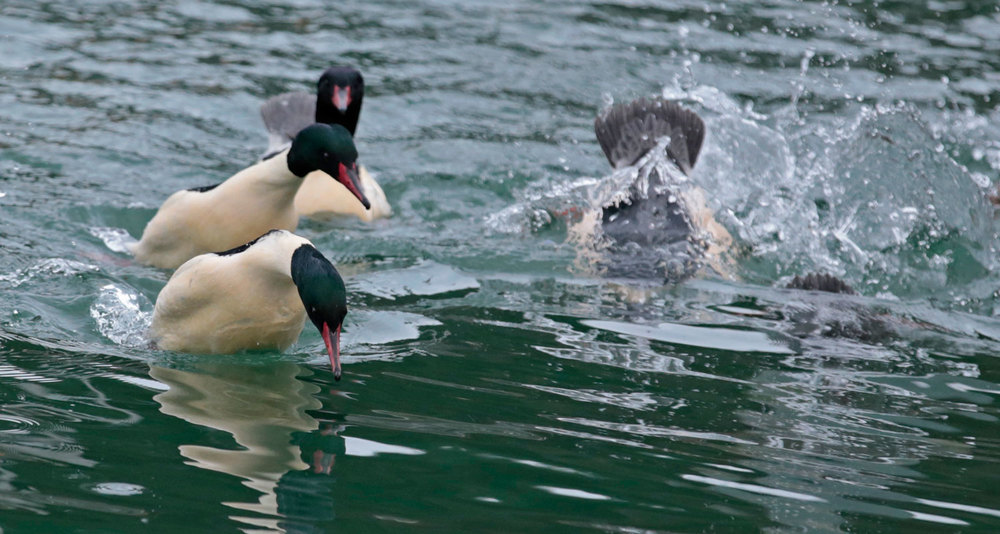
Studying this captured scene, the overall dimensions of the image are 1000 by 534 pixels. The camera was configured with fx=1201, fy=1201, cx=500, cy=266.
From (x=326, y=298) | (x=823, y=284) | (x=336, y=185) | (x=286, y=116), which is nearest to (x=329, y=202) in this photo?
(x=336, y=185)

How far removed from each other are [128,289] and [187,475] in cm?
253

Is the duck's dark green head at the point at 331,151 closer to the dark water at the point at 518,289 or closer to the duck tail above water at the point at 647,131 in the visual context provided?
the dark water at the point at 518,289

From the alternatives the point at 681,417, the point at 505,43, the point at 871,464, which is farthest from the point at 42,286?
the point at 505,43

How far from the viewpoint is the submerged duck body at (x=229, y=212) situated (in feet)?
20.4

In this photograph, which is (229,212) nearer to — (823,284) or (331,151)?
(331,151)

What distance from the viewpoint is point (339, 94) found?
731 cm

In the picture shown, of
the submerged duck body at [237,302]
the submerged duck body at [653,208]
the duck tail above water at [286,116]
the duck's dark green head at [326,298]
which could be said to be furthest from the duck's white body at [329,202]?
the duck's dark green head at [326,298]

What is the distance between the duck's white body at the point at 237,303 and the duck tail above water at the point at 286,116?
3.07 meters

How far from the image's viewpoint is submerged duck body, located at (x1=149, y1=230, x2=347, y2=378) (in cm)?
481

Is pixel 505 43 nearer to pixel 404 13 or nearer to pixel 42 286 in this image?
pixel 404 13

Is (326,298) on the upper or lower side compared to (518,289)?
upper

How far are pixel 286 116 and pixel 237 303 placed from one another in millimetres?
3601

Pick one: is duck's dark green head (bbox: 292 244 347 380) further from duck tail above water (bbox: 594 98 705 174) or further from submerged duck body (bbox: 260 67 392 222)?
duck tail above water (bbox: 594 98 705 174)

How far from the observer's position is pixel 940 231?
7.45m
